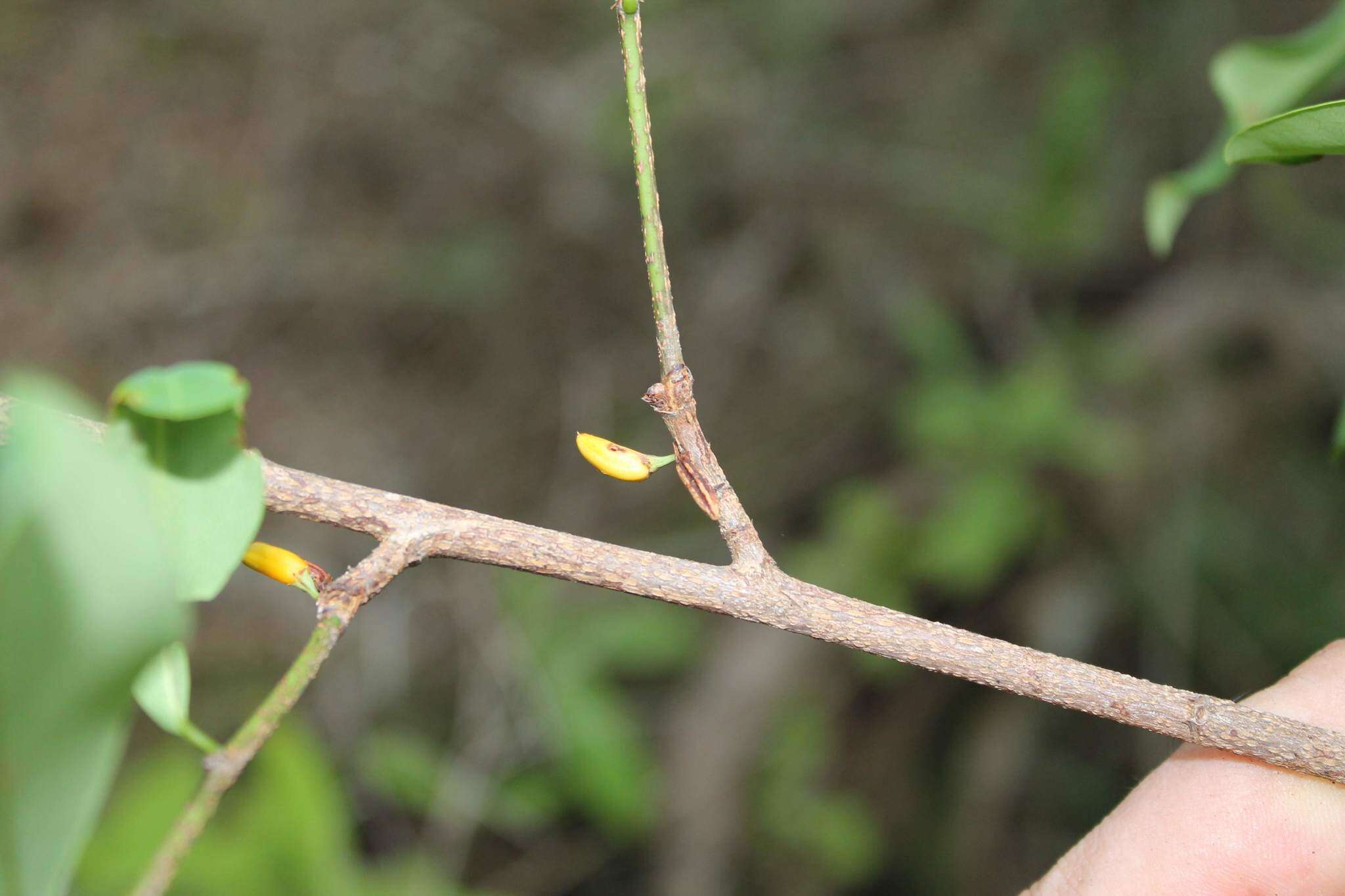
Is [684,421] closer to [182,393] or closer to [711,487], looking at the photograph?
[711,487]

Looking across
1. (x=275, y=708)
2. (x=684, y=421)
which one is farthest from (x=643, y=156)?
(x=275, y=708)

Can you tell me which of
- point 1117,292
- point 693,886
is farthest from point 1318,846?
point 1117,292

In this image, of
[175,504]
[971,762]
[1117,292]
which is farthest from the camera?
[1117,292]

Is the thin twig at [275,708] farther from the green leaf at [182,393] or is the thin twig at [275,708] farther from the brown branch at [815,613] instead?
the green leaf at [182,393]

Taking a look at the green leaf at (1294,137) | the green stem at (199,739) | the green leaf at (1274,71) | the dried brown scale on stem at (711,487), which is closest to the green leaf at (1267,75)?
the green leaf at (1274,71)

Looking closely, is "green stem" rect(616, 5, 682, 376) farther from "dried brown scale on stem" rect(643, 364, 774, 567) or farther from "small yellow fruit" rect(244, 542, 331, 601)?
"small yellow fruit" rect(244, 542, 331, 601)

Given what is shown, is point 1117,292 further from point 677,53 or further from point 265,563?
point 265,563
